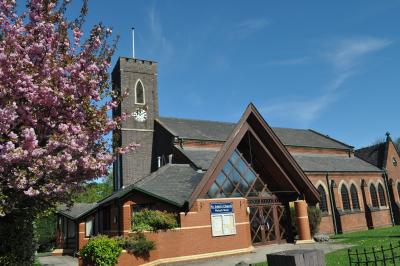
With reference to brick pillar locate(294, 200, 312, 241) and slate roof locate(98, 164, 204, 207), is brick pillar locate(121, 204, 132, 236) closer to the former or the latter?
slate roof locate(98, 164, 204, 207)

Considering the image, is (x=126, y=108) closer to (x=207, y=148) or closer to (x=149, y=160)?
(x=149, y=160)

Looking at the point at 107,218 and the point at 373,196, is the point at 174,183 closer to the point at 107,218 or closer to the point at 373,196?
the point at 107,218

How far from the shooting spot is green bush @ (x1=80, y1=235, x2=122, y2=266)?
48.3 ft

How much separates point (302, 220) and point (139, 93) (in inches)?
832

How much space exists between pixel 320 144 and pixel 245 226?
25.3 m

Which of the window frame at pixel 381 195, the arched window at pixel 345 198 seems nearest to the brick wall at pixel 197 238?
the arched window at pixel 345 198

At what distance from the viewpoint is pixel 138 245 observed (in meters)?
16.2

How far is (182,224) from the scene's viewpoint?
1852 centimetres

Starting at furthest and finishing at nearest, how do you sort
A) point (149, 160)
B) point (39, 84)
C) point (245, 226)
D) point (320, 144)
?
1. point (320, 144)
2. point (149, 160)
3. point (245, 226)
4. point (39, 84)

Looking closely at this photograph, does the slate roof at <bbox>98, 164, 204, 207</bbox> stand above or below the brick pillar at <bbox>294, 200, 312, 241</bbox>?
above

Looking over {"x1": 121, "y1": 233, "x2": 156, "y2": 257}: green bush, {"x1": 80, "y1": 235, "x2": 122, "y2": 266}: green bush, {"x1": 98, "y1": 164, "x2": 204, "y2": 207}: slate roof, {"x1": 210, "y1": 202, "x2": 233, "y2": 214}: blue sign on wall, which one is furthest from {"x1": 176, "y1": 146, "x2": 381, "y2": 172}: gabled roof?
{"x1": 80, "y1": 235, "x2": 122, "y2": 266}: green bush

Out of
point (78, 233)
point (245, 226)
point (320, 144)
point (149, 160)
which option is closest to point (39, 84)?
point (245, 226)

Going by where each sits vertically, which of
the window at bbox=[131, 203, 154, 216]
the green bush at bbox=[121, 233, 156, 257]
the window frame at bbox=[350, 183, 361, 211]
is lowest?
the green bush at bbox=[121, 233, 156, 257]

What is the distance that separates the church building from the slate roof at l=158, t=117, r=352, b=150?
0.14 m
